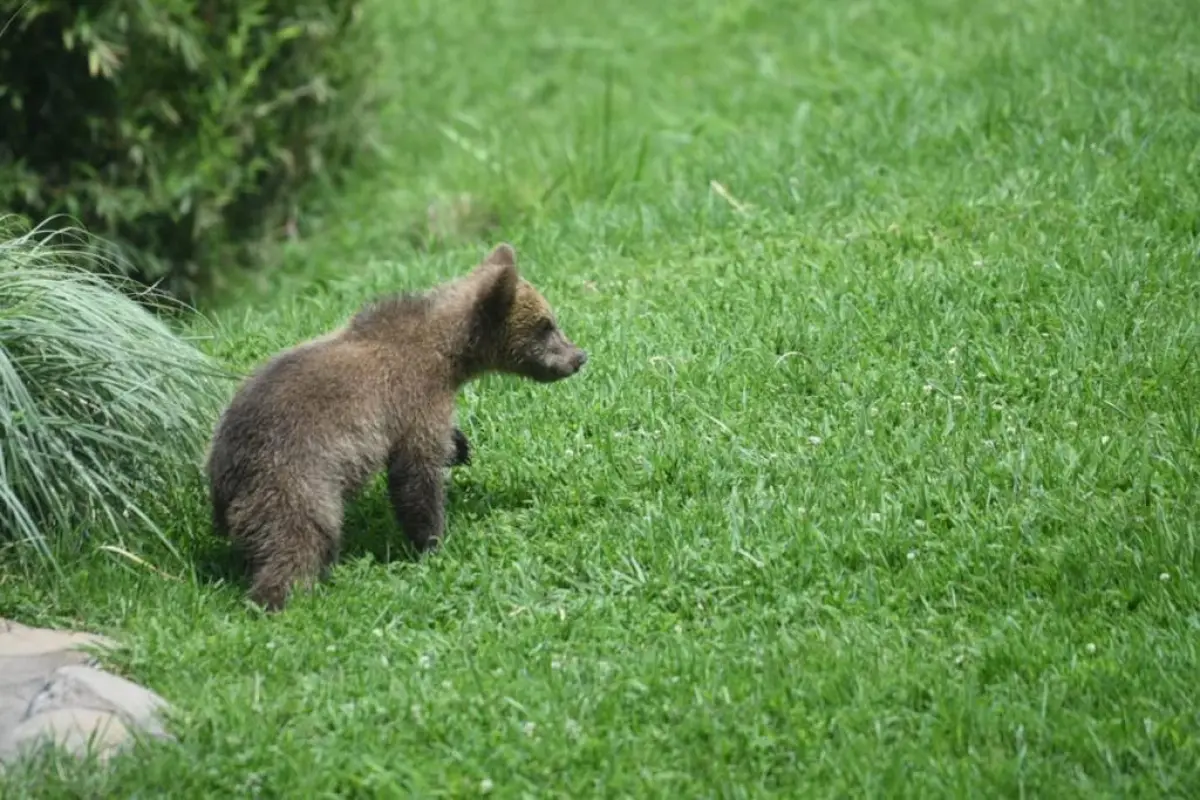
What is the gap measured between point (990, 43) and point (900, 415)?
5.18m

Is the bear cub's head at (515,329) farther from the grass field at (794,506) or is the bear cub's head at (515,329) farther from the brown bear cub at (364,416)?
the grass field at (794,506)

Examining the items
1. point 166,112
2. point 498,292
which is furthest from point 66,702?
point 166,112

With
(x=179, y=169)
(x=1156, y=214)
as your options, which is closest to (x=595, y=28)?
(x=179, y=169)

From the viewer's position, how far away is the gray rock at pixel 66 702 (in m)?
4.93

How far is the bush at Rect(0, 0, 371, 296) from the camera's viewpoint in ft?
31.9

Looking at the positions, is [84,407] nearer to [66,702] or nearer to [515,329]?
[66,702]

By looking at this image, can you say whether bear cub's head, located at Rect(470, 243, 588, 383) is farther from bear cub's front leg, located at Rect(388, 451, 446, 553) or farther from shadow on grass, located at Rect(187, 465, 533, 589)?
bear cub's front leg, located at Rect(388, 451, 446, 553)

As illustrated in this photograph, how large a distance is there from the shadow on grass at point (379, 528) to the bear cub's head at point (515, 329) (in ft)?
1.71

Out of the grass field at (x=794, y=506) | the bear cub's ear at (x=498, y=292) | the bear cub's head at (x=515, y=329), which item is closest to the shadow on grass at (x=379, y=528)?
the grass field at (x=794, y=506)

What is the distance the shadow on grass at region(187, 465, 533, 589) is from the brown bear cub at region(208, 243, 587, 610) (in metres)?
0.13

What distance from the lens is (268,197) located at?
11453mm

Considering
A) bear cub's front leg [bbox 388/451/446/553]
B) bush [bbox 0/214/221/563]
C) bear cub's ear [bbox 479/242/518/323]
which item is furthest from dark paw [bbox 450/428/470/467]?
bush [bbox 0/214/221/563]

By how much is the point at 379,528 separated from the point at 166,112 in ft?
15.2

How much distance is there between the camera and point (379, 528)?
21.3 feet
